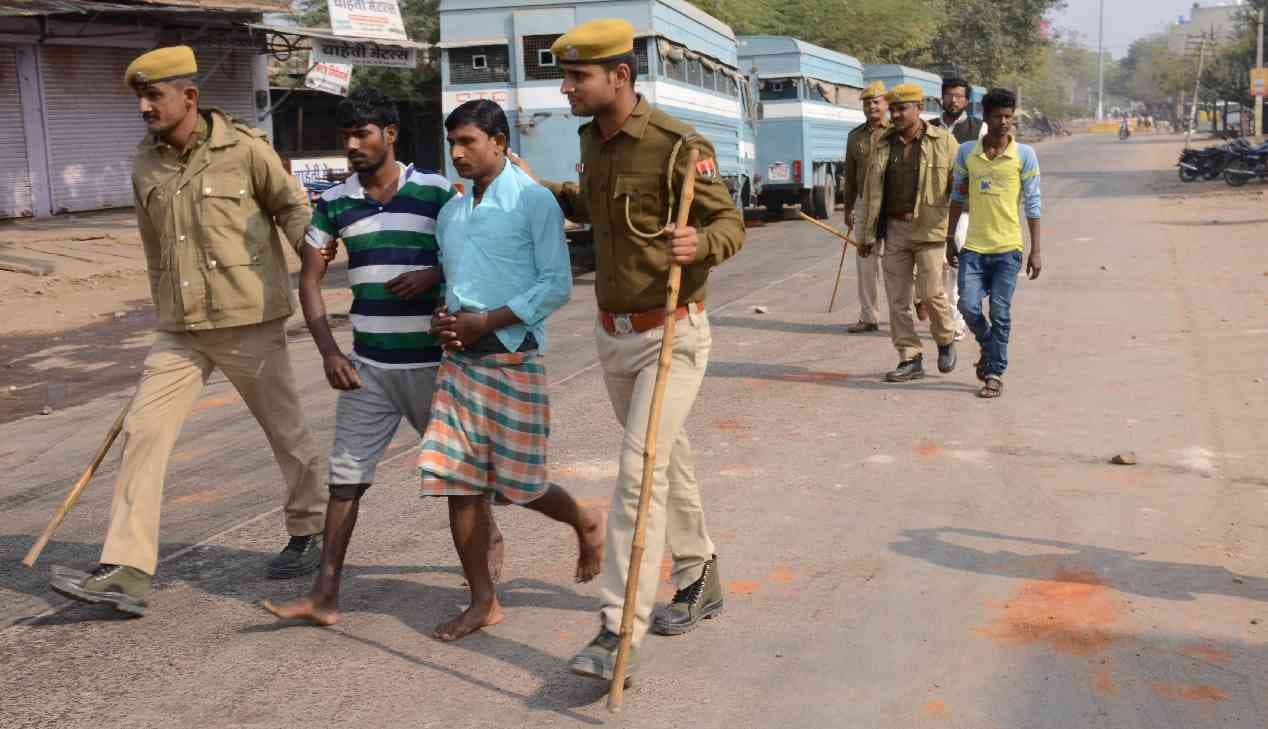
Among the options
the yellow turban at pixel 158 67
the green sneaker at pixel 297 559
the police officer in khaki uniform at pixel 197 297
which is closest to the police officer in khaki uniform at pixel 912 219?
the green sneaker at pixel 297 559

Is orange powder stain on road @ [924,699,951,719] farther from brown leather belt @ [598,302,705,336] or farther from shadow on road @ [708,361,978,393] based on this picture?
shadow on road @ [708,361,978,393]

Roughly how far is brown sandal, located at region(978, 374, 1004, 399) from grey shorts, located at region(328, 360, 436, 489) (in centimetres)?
469

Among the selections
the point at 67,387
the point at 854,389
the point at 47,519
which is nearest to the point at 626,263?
the point at 47,519

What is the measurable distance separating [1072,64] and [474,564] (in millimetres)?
185676

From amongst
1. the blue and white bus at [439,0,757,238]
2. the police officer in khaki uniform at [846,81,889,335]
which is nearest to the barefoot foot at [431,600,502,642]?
the police officer in khaki uniform at [846,81,889,335]

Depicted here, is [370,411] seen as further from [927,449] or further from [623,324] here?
[927,449]

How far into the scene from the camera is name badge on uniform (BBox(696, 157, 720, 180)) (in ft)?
14.2

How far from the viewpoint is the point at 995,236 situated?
860 centimetres

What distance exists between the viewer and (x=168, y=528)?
6.13 meters

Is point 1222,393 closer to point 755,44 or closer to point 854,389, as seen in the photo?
point 854,389

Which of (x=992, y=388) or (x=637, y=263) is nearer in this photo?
(x=637, y=263)

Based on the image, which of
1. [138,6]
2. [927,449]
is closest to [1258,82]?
[138,6]

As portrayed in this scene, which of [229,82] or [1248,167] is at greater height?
[229,82]

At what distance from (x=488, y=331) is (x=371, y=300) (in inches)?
22.2
